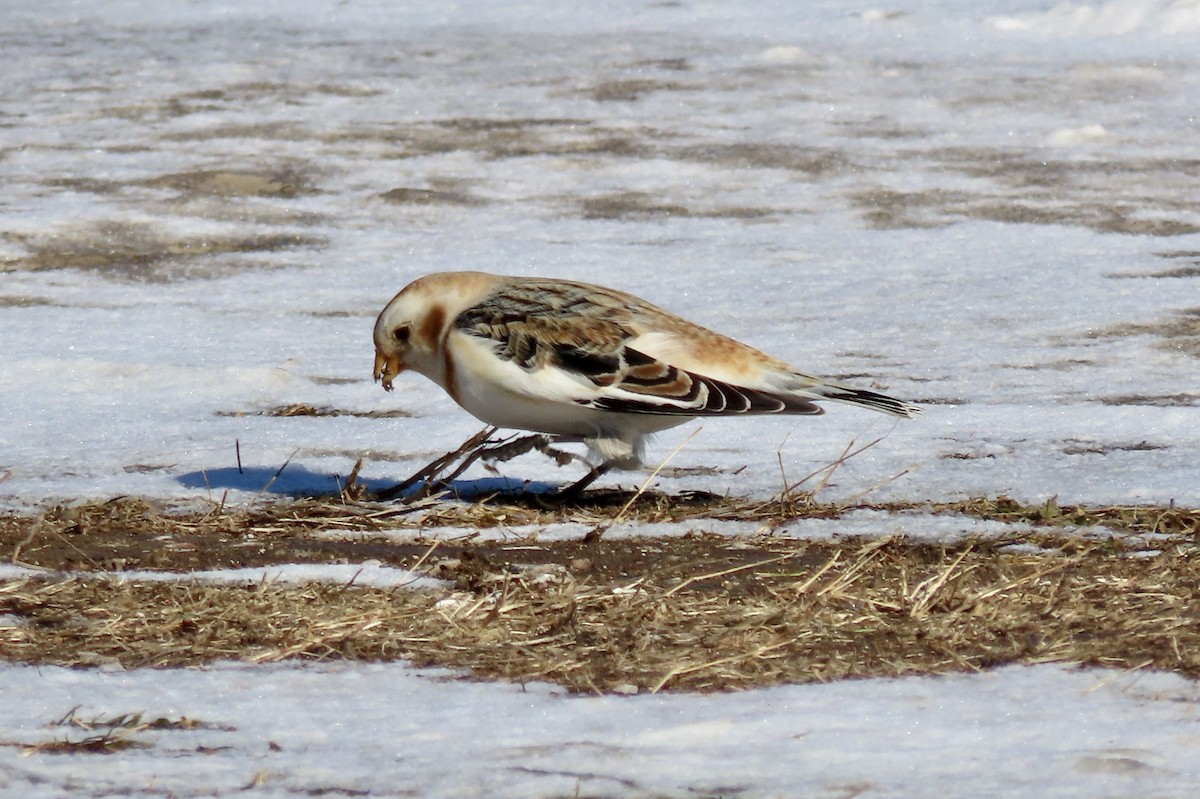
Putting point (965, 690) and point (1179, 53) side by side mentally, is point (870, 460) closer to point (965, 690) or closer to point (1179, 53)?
point (965, 690)

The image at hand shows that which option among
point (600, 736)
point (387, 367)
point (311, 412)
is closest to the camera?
point (600, 736)

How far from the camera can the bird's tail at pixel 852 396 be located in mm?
4699

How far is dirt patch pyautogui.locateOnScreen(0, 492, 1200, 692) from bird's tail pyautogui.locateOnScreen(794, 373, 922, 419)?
1.48 feet

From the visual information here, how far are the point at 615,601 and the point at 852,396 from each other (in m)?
1.25

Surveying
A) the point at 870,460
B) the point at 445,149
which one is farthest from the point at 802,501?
the point at 445,149

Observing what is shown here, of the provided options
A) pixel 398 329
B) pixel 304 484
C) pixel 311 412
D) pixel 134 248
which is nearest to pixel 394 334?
pixel 398 329

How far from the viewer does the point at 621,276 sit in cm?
786

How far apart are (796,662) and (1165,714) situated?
26.9 inches

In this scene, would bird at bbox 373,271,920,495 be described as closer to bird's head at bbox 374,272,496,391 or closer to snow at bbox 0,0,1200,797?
bird's head at bbox 374,272,496,391

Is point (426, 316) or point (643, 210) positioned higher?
point (426, 316)

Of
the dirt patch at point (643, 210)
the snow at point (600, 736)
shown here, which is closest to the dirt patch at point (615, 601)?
the snow at point (600, 736)

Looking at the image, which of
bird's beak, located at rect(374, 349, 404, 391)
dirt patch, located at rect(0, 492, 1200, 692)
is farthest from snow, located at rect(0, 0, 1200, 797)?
bird's beak, located at rect(374, 349, 404, 391)

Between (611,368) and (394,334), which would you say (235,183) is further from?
(611,368)

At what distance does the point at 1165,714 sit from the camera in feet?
10.1
